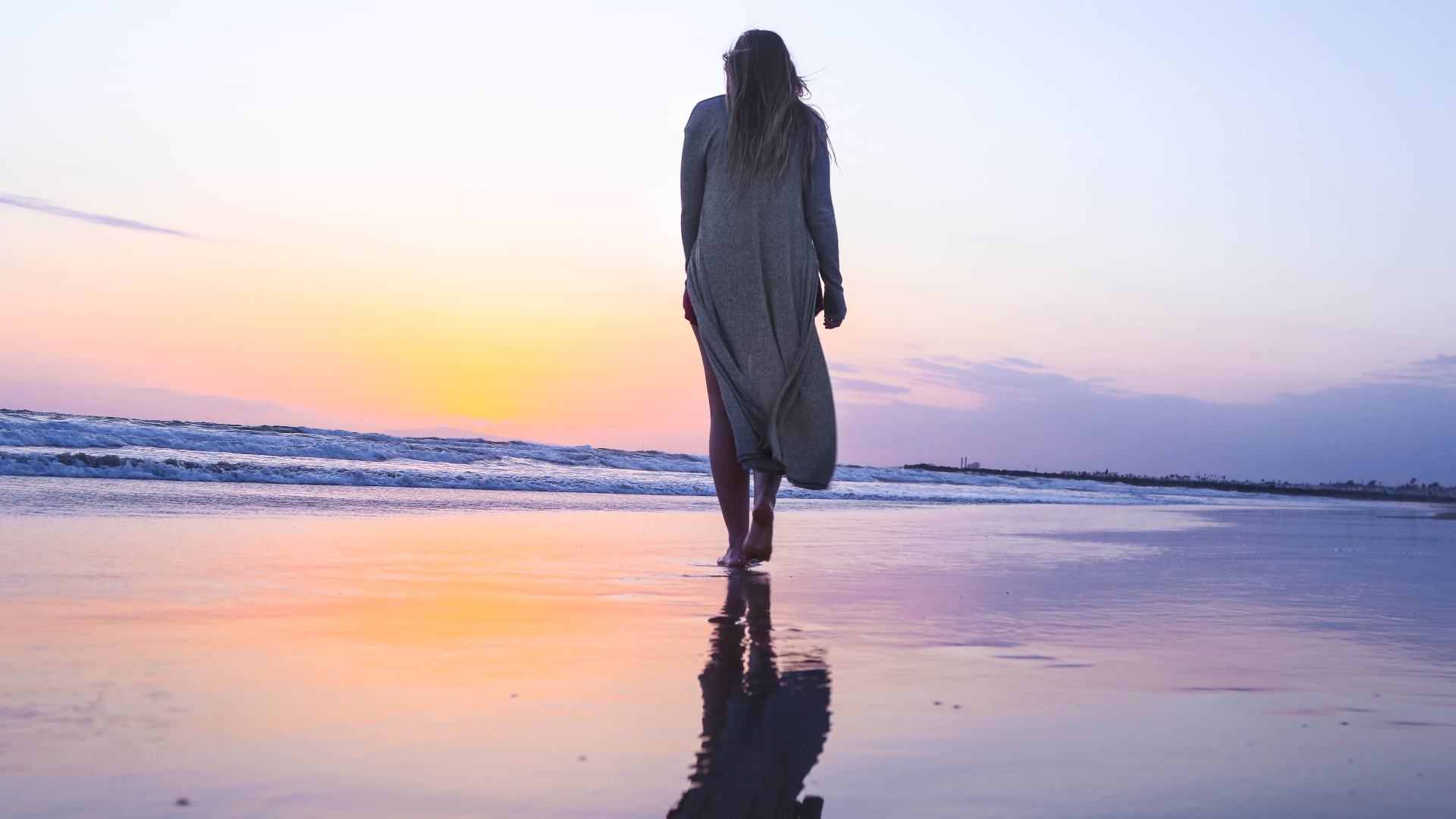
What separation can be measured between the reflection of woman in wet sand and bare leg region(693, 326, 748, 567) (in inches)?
53.3

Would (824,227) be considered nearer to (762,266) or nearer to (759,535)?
(762,266)

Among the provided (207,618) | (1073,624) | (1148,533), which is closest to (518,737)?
(207,618)

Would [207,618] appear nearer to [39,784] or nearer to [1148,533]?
[39,784]

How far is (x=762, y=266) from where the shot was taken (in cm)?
324

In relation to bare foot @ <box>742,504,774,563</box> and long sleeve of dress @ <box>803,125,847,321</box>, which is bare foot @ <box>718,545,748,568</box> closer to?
bare foot @ <box>742,504,774,563</box>

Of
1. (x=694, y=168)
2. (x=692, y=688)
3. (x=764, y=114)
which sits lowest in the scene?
(x=692, y=688)

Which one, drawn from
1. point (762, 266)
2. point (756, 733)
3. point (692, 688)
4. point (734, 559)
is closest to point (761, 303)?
point (762, 266)

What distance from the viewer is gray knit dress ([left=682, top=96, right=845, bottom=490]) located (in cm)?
317

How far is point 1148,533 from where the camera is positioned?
21.3 feet

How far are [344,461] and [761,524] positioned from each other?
10705mm

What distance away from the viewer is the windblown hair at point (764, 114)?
3.23 meters

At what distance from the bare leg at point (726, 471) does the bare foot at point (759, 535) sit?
13 centimetres

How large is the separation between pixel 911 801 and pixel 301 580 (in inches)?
81.4

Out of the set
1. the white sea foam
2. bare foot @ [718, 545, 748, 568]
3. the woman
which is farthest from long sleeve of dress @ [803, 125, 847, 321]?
the white sea foam
